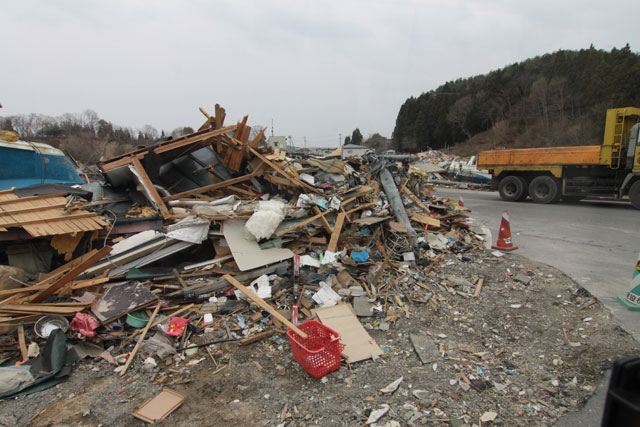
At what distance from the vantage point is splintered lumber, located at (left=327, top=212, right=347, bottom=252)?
548 centimetres

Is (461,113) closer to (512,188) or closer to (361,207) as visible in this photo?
(512,188)

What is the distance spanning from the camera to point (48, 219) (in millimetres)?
4371

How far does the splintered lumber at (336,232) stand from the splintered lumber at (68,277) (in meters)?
3.25

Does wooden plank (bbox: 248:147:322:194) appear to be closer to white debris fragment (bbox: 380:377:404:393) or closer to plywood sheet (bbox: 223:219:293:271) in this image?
plywood sheet (bbox: 223:219:293:271)

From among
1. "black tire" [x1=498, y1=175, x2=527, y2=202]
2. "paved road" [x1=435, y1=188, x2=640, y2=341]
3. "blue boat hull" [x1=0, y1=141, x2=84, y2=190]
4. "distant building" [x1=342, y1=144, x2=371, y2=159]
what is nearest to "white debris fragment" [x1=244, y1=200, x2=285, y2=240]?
"distant building" [x1=342, y1=144, x2=371, y2=159]

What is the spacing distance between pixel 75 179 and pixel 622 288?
11205 mm

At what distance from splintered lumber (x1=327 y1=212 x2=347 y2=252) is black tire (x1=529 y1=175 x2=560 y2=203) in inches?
451

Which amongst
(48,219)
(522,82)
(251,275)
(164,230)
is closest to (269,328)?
(251,275)

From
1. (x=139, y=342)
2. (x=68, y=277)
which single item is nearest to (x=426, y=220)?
(x=139, y=342)

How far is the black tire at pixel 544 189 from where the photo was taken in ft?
42.7

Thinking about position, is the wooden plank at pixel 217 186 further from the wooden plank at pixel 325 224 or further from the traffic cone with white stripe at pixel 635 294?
the traffic cone with white stripe at pixel 635 294

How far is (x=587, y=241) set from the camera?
7184 millimetres


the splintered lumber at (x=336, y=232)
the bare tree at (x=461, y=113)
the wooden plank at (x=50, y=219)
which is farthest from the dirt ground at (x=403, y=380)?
the bare tree at (x=461, y=113)

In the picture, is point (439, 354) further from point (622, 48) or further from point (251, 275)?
point (622, 48)
